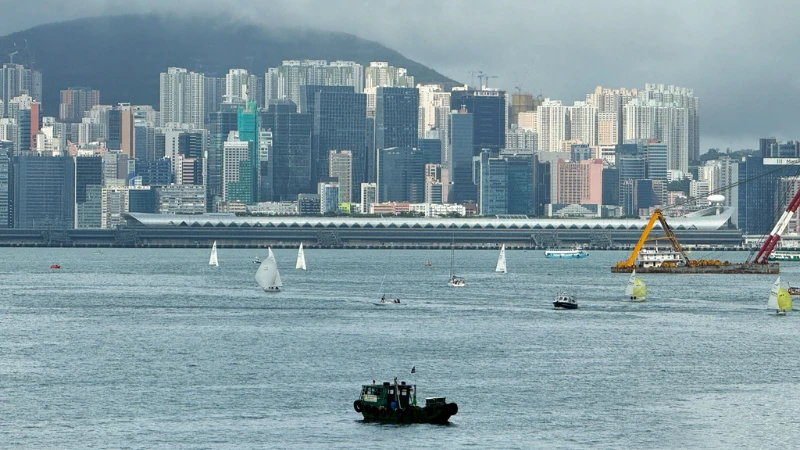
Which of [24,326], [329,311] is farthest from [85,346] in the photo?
[329,311]

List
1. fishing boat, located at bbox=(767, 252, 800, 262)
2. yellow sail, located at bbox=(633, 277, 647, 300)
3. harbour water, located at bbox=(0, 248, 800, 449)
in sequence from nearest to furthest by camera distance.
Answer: harbour water, located at bbox=(0, 248, 800, 449) < yellow sail, located at bbox=(633, 277, 647, 300) < fishing boat, located at bbox=(767, 252, 800, 262)

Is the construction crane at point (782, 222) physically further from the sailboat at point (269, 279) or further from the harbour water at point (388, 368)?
the sailboat at point (269, 279)

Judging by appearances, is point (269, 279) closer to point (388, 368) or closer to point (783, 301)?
point (783, 301)

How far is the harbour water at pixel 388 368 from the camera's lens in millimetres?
44875

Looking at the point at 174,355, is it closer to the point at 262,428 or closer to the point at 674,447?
the point at 262,428

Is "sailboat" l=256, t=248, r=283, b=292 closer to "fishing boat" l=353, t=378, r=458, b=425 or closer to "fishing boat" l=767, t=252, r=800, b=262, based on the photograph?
"fishing boat" l=353, t=378, r=458, b=425

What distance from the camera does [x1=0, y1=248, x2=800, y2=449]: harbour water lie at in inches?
1767

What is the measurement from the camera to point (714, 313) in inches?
3401

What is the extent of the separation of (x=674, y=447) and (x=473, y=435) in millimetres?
5536

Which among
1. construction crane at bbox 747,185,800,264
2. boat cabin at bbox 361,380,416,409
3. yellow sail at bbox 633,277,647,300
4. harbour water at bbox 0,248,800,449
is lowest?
harbour water at bbox 0,248,800,449

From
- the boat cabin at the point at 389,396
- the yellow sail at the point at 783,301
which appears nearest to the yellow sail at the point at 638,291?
the yellow sail at the point at 783,301

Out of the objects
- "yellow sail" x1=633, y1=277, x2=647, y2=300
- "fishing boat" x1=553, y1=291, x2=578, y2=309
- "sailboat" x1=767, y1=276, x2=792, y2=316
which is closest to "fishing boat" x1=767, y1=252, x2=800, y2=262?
"yellow sail" x1=633, y1=277, x2=647, y2=300

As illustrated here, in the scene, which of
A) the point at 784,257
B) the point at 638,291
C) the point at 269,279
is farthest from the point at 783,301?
the point at 784,257

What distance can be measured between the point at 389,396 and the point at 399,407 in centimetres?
47
